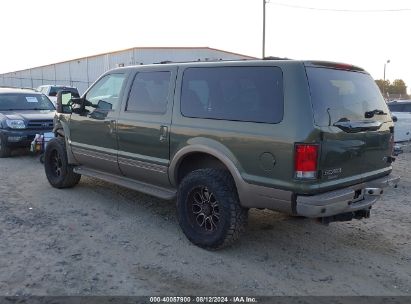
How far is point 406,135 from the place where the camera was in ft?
39.8

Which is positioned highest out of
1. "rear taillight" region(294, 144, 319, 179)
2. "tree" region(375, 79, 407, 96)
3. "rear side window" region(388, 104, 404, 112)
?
"rear taillight" region(294, 144, 319, 179)

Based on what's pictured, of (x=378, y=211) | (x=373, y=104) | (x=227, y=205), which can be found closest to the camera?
(x=227, y=205)

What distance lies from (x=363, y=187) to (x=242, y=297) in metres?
1.71

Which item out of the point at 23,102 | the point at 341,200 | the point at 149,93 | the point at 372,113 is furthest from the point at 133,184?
the point at 23,102

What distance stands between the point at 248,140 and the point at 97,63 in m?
41.4

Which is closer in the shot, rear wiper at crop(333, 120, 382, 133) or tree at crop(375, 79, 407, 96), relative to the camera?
rear wiper at crop(333, 120, 382, 133)

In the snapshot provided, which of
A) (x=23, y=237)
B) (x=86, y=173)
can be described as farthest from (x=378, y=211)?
(x=23, y=237)

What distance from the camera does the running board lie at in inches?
204

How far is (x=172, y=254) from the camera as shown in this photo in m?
4.55

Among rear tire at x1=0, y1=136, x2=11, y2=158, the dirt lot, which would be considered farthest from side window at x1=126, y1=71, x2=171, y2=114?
rear tire at x1=0, y1=136, x2=11, y2=158

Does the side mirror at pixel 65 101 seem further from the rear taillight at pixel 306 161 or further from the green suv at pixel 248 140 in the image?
the rear taillight at pixel 306 161

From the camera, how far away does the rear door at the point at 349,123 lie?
13.1 feet

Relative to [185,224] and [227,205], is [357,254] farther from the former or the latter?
[185,224]

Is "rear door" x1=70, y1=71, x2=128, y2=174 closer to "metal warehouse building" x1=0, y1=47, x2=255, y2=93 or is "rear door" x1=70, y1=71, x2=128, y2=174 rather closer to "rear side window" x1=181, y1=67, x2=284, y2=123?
"rear side window" x1=181, y1=67, x2=284, y2=123
